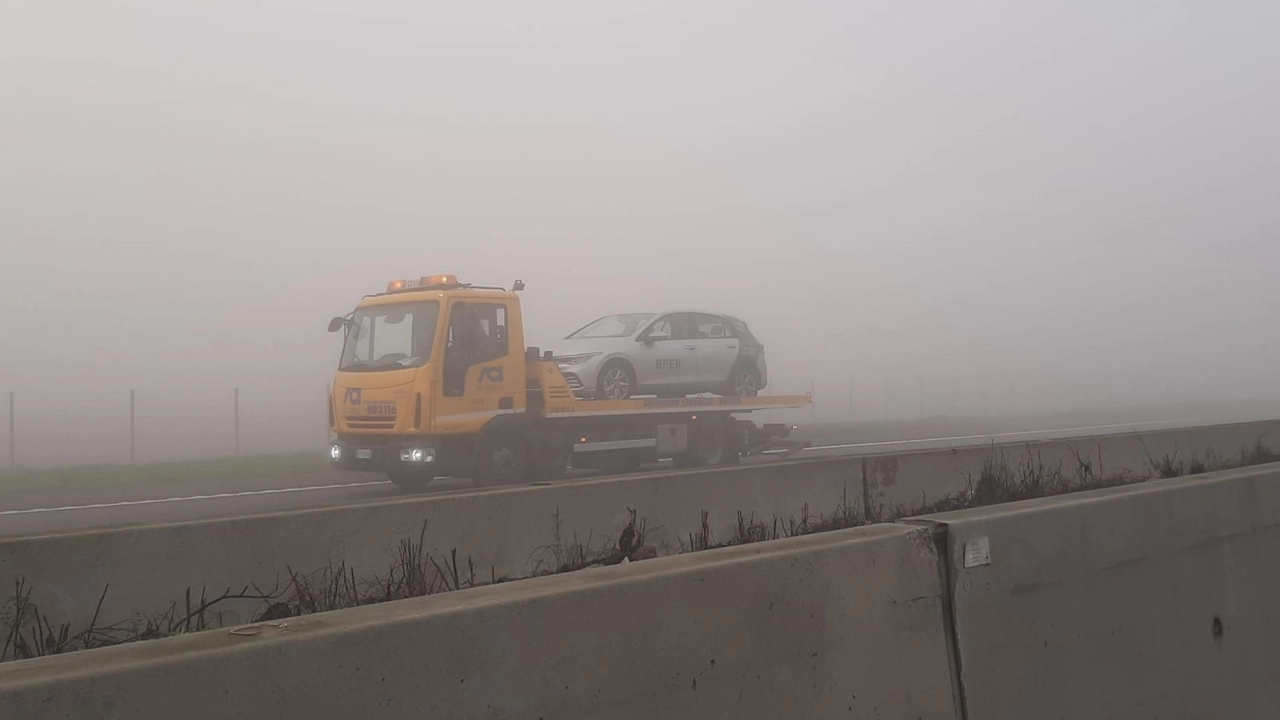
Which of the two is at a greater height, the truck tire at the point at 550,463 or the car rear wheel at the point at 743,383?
the car rear wheel at the point at 743,383

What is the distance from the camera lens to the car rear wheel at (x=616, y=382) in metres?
17.2

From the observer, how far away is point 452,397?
15172 millimetres

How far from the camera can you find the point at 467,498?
529 cm

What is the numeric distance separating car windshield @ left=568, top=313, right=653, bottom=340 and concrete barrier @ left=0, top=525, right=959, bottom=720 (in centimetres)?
1407

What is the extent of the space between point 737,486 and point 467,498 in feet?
6.18

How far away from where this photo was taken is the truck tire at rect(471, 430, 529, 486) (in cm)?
1552

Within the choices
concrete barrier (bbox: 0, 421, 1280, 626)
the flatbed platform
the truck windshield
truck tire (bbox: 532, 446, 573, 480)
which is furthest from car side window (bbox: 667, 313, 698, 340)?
concrete barrier (bbox: 0, 421, 1280, 626)

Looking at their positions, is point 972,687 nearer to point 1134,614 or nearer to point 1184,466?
point 1134,614

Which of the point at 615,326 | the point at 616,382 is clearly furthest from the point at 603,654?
the point at 615,326

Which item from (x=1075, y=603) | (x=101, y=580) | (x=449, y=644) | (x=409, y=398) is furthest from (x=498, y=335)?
(x=449, y=644)

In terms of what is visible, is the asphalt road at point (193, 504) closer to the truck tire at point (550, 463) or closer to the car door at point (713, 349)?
the truck tire at point (550, 463)

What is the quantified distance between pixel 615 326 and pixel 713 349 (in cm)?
224

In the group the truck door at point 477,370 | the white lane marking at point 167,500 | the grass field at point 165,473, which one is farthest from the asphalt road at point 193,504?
the truck door at point 477,370

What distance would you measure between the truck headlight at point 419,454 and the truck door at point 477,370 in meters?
0.34
